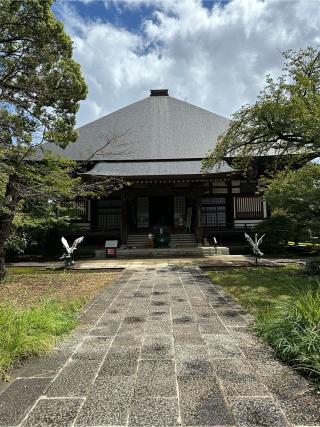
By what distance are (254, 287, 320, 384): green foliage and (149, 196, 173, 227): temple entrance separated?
1635 cm

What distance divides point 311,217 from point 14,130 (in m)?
8.58

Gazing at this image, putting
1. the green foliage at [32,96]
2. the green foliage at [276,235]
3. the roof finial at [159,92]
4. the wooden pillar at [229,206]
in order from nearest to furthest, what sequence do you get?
the green foliage at [32,96]
the green foliage at [276,235]
the wooden pillar at [229,206]
the roof finial at [159,92]

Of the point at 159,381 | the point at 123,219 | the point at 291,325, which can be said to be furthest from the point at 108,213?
the point at 159,381

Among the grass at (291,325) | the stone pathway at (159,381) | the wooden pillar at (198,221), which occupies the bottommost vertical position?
the stone pathway at (159,381)

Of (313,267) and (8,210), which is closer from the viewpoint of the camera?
(8,210)

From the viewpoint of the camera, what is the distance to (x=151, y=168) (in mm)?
18812

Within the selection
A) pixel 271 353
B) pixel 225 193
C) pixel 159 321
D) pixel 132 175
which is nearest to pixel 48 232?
pixel 132 175

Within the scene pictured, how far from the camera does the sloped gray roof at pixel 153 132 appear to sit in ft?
69.2

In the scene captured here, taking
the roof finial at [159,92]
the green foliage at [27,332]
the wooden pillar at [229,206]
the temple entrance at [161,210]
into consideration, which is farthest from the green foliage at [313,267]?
the roof finial at [159,92]

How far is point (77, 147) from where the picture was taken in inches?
864

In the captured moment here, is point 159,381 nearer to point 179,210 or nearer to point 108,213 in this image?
point 108,213

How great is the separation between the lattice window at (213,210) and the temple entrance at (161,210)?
205 centimetres

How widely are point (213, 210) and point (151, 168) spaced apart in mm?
4472

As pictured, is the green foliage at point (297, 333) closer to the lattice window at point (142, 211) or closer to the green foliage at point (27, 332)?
the green foliage at point (27, 332)
